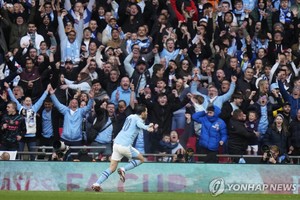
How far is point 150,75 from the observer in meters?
28.6

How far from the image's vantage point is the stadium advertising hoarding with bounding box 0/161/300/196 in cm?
2577

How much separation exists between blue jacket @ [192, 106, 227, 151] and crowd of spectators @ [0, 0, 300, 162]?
0.03m

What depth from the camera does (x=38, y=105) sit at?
2739 cm

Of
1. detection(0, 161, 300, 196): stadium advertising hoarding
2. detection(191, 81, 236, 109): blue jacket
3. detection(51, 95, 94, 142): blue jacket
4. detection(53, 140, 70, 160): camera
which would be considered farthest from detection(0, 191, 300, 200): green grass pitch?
detection(191, 81, 236, 109): blue jacket

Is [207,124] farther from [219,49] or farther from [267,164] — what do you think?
[219,49]

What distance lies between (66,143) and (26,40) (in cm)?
383

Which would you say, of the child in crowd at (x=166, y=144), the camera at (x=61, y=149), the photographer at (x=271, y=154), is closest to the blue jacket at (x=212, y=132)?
the child in crowd at (x=166, y=144)

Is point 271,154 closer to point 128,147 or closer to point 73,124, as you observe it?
point 128,147

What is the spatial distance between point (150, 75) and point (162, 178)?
12.4 feet

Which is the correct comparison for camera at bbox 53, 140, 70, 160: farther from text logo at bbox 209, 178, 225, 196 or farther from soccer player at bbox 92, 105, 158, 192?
text logo at bbox 209, 178, 225, 196

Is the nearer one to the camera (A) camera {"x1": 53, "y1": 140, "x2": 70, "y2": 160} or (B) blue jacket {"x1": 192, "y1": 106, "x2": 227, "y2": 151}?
(A) camera {"x1": 53, "y1": 140, "x2": 70, "y2": 160}

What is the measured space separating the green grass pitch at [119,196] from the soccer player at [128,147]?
558mm

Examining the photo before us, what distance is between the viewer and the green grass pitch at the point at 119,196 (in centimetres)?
2289

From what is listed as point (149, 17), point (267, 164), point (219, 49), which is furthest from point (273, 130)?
point (149, 17)
